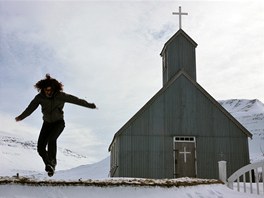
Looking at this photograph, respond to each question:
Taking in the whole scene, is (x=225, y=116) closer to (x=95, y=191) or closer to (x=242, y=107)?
(x=95, y=191)

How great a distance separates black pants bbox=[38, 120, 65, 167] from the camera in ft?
29.6

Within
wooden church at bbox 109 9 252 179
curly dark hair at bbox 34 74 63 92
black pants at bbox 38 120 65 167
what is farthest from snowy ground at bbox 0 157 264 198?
wooden church at bbox 109 9 252 179

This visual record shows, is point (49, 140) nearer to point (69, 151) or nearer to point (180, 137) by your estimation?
point (180, 137)

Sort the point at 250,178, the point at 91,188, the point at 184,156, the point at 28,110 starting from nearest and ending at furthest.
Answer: the point at 91,188, the point at 28,110, the point at 250,178, the point at 184,156

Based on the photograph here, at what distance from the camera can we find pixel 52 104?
909 cm

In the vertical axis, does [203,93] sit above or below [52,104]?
above

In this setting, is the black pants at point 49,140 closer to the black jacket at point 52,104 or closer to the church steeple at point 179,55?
Answer: the black jacket at point 52,104

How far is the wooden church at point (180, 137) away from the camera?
21094mm


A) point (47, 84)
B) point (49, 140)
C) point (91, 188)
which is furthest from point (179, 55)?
point (91, 188)

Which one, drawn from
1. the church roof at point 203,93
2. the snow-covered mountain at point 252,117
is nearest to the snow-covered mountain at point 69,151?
the snow-covered mountain at point 252,117

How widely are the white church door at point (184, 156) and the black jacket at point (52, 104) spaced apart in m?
12.8

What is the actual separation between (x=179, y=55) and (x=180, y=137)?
16.1 feet

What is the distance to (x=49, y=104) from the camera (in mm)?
9094

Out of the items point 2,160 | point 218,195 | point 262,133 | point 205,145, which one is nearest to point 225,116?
point 205,145
